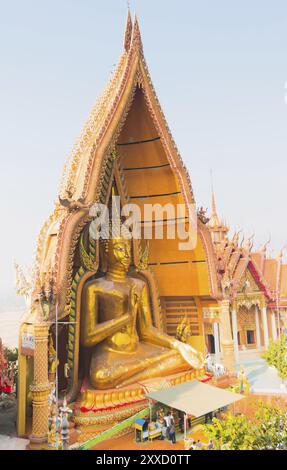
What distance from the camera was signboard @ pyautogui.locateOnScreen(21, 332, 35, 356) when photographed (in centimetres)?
854

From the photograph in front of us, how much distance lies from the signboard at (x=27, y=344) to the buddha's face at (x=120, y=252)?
2989 mm

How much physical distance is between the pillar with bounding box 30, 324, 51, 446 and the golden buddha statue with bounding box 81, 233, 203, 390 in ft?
→ 5.34

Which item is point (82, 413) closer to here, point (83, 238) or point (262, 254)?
point (83, 238)

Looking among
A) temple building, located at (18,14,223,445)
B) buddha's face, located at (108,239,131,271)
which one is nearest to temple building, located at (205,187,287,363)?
temple building, located at (18,14,223,445)

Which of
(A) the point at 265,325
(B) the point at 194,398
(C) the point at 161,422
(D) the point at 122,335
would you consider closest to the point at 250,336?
(A) the point at 265,325

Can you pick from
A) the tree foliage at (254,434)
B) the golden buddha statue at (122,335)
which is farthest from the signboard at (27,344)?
the tree foliage at (254,434)

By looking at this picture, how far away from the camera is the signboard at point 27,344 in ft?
28.0

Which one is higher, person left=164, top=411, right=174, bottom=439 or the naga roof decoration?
the naga roof decoration

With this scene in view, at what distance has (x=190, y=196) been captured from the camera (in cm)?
1166

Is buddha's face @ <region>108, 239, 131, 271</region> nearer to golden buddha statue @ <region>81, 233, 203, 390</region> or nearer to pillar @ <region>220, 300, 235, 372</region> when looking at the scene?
golden buddha statue @ <region>81, 233, 203, 390</region>

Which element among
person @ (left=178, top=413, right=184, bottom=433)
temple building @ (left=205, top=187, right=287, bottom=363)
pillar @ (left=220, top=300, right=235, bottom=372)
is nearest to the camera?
person @ (left=178, top=413, right=184, bottom=433)

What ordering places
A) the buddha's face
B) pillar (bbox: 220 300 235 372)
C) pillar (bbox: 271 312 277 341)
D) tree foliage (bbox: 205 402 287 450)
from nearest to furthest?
1. tree foliage (bbox: 205 402 287 450)
2. the buddha's face
3. pillar (bbox: 220 300 235 372)
4. pillar (bbox: 271 312 277 341)
